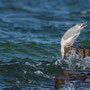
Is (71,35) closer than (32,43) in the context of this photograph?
Yes

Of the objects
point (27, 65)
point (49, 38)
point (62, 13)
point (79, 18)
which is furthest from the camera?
point (62, 13)

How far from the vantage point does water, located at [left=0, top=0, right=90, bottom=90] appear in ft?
26.3

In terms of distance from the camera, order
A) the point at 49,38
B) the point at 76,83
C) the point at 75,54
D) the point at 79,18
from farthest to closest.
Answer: the point at 79,18
the point at 49,38
the point at 75,54
the point at 76,83

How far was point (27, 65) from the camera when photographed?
8.98 m

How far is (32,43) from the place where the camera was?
12.7 m

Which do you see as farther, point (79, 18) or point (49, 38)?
point (79, 18)

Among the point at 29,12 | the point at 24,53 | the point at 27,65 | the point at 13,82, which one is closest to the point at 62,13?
the point at 29,12

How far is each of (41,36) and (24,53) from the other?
288cm

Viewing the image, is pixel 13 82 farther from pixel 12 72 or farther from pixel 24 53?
pixel 24 53

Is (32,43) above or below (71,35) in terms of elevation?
above

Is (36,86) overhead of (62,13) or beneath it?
beneath

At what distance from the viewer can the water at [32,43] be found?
8.01 metres

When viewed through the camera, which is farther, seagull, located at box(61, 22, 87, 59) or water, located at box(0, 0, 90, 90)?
seagull, located at box(61, 22, 87, 59)

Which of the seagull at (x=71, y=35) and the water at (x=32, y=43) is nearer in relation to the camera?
the water at (x=32, y=43)
